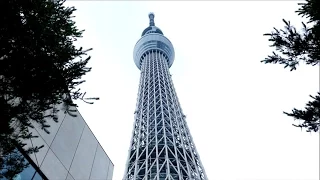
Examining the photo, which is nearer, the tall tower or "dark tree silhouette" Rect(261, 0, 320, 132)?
"dark tree silhouette" Rect(261, 0, 320, 132)

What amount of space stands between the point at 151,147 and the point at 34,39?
119 ft

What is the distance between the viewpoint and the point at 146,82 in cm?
5694

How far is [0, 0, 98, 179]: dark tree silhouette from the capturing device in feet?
16.0

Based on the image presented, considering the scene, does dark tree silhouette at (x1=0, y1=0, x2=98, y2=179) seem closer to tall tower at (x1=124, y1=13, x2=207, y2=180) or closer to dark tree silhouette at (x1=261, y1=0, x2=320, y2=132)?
dark tree silhouette at (x1=261, y1=0, x2=320, y2=132)

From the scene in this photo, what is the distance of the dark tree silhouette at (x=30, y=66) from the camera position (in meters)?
4.89

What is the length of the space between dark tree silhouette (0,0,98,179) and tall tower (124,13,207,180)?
2877cm

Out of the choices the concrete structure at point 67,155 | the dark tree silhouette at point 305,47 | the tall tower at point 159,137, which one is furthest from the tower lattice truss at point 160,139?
the dark tree silhouette at point 305,47

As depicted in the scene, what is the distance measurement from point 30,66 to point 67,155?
5.87 metres

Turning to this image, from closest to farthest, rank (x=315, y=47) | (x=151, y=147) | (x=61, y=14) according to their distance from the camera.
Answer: (x=315, y=47), (x=61, y=14), (x=151, y=147)

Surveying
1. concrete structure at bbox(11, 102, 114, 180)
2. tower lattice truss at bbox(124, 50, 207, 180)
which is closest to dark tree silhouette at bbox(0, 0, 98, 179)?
concrete structure at bbox(11, 102, 114, 180)

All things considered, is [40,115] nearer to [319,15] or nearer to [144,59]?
[319,15]

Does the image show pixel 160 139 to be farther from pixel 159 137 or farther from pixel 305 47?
pixel 305 47

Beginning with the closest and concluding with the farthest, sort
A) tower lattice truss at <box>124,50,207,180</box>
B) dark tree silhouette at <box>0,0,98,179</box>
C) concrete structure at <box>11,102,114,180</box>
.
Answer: dark tree silhouette at <box>0,0,98,179</box> → concrete structure at <box>11,102,114,180</box> → tower lattice truss at <box>124,50,207,180</box>

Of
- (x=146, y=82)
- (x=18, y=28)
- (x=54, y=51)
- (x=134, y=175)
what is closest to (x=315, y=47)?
(x=54, y=51)
